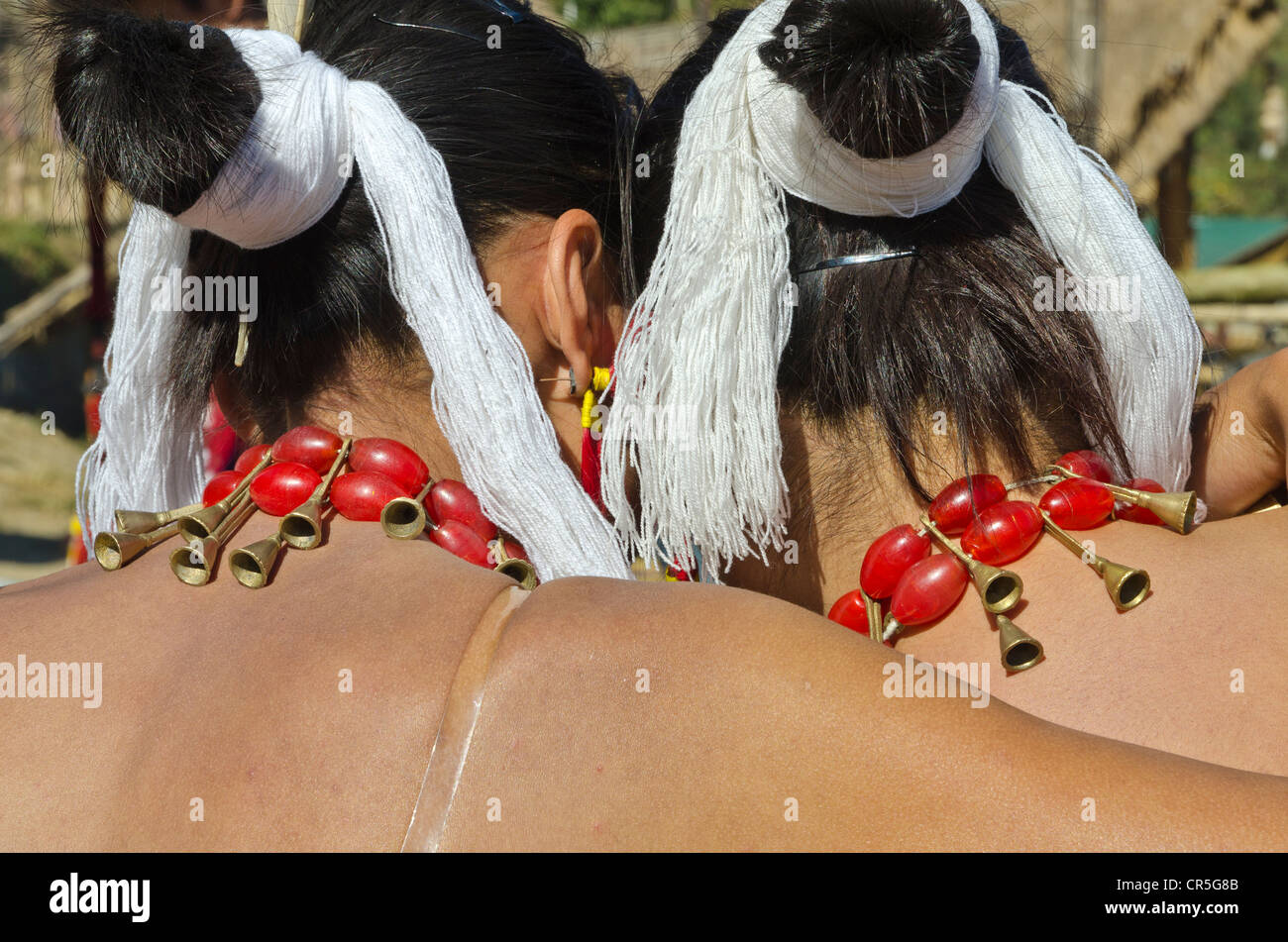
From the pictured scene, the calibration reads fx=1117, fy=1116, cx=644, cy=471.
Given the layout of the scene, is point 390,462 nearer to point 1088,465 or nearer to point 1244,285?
point 1088,465

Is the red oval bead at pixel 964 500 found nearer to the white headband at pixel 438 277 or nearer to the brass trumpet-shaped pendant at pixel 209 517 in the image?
the white headband at pixel 438 277

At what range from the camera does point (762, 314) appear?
4.57ft

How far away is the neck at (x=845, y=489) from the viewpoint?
56.2 inches

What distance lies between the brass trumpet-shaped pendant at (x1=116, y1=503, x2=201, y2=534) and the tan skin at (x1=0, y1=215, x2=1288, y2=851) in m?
0.20

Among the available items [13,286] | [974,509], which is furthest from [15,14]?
[13,286]

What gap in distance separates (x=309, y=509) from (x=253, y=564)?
0.09 metres

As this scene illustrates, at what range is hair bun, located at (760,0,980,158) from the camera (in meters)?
1.18

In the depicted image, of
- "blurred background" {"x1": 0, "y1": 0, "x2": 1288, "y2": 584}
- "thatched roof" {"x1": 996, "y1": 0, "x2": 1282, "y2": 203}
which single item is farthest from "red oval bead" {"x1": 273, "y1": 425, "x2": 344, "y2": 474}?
"thatched roof" {"x1": 996, "y1": 0, "x2": 1282, "y2": 203}

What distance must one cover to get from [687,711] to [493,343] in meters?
0.62

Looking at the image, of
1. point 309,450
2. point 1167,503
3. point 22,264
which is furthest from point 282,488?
point 22,264

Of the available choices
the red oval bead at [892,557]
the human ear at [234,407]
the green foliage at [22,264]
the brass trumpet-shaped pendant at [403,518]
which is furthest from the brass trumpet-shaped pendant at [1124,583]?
the green foliage at [22,264]

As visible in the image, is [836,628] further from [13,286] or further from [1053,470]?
[13,286]

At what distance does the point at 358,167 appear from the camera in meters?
1.39

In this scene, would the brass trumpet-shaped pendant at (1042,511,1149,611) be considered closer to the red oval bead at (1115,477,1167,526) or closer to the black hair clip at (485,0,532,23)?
the red oval bead at (1115,477,1167,526)
